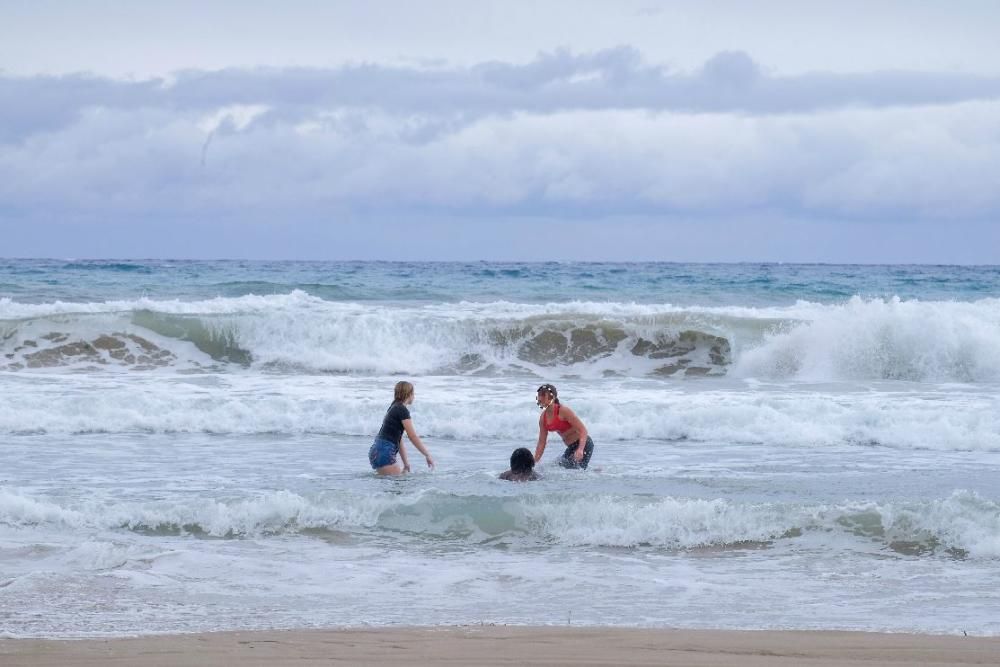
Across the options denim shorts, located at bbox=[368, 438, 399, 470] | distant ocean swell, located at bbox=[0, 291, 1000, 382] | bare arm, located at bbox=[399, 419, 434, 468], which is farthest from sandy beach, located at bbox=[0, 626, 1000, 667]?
distant ocean swell, located at bbox=[0, 291, 1000, 382]

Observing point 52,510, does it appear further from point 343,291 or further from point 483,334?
point 343,291

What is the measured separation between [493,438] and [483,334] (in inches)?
388

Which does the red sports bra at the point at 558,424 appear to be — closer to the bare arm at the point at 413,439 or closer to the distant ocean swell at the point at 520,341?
the bare arm at the point at 413,439

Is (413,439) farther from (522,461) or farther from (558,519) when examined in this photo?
(558,519)

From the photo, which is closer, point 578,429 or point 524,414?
point 578,429

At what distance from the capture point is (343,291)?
35.2 metres

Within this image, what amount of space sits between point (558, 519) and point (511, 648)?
134 inches

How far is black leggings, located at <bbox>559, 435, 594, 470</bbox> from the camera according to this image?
37.3ft

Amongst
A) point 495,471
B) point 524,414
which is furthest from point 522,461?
point 524,414

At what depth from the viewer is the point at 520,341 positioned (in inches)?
934

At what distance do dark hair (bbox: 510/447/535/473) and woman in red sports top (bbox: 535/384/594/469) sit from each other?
0.53 meters

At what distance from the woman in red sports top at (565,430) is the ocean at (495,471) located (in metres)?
0.23

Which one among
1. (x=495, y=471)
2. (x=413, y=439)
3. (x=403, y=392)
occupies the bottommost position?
(x=495, y=471)

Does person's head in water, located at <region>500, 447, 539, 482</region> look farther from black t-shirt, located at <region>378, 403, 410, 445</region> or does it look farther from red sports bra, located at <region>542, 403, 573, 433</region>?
black t-shirt, located at <region>378, 403, 410, 445</region>
